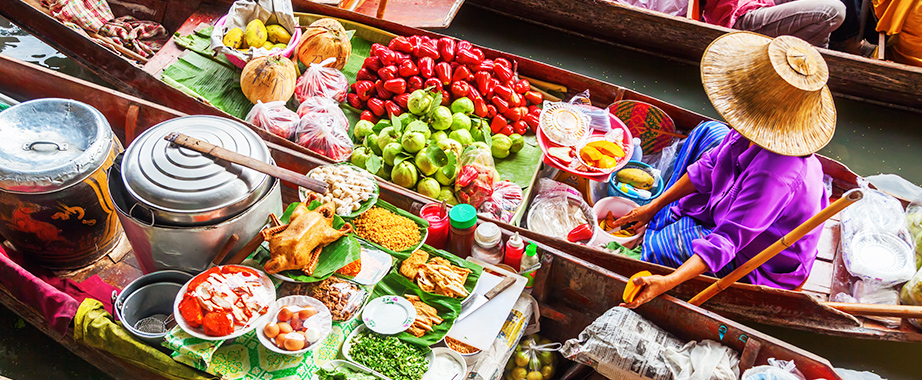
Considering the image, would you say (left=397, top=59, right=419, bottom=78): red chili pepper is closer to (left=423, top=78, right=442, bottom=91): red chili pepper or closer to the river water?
(left=423, top=78, right=442, bottom=91): red chili pepper

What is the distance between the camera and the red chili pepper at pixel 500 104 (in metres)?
3.81

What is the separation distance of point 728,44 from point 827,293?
171 centimetres

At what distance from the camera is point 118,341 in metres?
2.12

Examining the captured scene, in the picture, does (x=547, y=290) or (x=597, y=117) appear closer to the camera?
(x=547, y=290)

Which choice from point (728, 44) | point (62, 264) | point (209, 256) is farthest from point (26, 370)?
point (728, 44)

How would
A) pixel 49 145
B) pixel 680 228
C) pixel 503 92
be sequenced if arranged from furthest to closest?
pixel 503 92, pixel 680 228, pixel 49 145

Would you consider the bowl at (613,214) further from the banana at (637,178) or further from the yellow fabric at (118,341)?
the yellow fabric at (118,341)

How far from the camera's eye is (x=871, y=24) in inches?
194

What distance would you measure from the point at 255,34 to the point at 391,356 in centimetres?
282

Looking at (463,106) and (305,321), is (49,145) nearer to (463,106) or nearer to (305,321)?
(305,321)

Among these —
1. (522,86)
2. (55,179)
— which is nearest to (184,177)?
(55,179)

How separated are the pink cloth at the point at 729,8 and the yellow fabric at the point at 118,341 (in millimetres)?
5022

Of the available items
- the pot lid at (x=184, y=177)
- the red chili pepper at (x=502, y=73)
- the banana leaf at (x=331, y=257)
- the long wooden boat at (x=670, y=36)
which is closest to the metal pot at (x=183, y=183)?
the pot lid at (x=184, y=177)

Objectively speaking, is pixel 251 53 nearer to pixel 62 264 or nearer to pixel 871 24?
pixel 62 264
